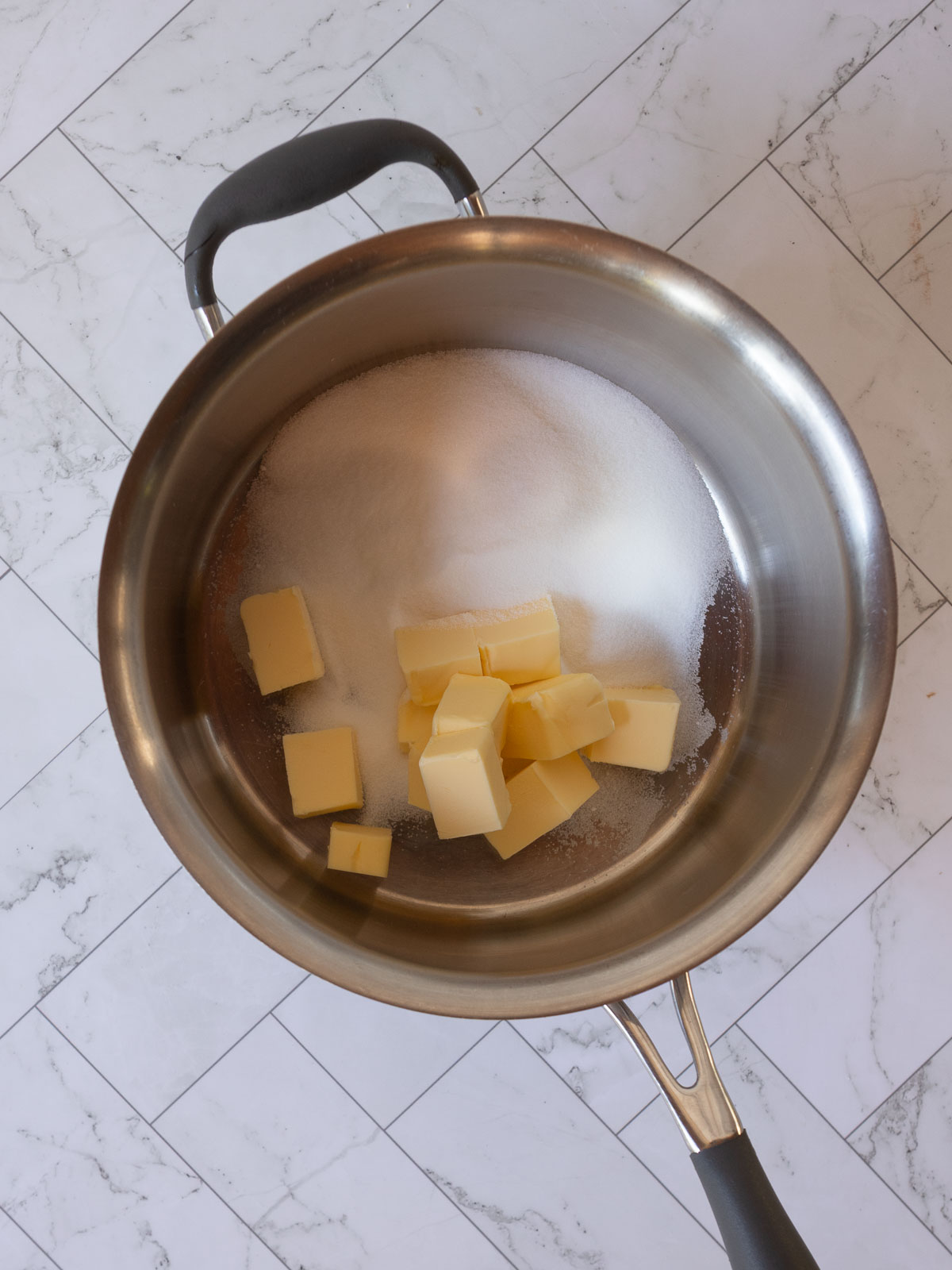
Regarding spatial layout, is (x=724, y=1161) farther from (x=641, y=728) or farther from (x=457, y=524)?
(x=457, y=524)

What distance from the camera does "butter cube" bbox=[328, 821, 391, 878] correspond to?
27.2 inches

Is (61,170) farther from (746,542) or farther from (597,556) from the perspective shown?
(746,542)

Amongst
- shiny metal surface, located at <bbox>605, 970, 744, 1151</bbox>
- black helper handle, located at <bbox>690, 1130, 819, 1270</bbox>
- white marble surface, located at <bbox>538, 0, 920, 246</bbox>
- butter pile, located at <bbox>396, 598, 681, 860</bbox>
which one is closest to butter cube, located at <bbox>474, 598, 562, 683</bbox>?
butter pile, located at <bbox>396, 598, 681, 860</bbox>

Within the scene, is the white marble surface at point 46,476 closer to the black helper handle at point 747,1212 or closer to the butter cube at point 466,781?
the butter cube at point 466,781

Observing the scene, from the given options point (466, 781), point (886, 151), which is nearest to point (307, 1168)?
point (466, 781)

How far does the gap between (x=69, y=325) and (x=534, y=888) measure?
0.75 metres

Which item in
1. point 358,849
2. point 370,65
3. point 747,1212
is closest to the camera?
point 747,1212

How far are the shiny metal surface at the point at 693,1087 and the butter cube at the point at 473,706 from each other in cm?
22

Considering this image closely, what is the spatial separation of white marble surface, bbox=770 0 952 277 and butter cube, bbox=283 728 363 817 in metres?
0.75

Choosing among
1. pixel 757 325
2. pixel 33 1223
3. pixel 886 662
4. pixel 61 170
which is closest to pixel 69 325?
pixel 61 170

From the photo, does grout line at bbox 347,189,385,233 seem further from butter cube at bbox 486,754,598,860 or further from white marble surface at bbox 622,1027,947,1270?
white marble surface at bbox 622,1027,947,1270

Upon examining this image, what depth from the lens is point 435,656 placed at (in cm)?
70

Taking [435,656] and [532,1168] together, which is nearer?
[435,656]

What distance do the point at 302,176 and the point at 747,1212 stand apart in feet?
2.68
